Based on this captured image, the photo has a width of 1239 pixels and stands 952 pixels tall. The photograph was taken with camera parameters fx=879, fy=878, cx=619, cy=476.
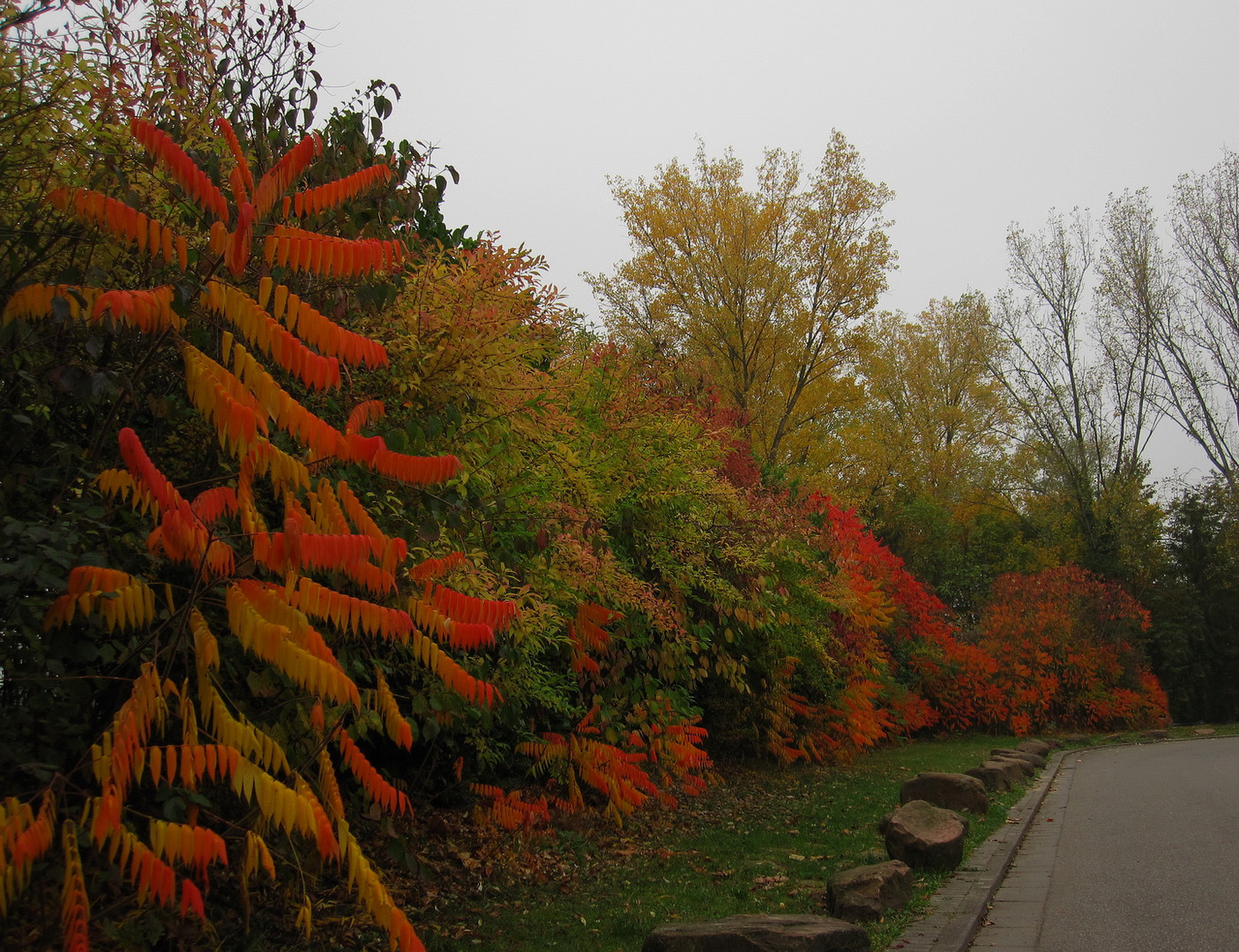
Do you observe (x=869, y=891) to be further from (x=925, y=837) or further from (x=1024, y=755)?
(x=1024, y=755)

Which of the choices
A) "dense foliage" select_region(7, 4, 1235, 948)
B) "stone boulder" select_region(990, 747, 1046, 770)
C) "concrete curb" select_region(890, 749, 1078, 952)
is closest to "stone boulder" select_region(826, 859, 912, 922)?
"concrete curb" select_region(890, 749, 1078, 952)

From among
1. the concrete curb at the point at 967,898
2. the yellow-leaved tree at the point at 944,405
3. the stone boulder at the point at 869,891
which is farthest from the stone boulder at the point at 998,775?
the yellow-leaved tree at the point at 944,405

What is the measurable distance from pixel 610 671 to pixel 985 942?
472 cm

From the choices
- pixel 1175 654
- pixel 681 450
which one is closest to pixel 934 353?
pixel 1175 654

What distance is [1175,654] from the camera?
32.4 meters

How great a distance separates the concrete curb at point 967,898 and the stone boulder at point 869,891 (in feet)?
0.77

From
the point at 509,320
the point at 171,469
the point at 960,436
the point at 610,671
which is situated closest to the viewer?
the point at 171,469

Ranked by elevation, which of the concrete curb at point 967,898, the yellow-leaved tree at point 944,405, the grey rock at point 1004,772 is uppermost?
the yellow-leaved tree at point 944,405

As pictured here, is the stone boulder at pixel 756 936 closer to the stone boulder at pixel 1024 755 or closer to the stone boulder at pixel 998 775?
the stone boulder at pixel 998 775

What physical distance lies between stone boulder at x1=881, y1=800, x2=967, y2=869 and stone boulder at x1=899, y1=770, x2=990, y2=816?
2766 mm

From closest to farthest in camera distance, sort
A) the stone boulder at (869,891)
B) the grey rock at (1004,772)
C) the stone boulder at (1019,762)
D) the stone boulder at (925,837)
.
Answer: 1. the stone boulder at (869,891)
2. the stone boulder at (925,837)
3. the grey rock at (1004,772)
4. the stone boulder at (1019,762)

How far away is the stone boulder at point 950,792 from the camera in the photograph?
1125 cm

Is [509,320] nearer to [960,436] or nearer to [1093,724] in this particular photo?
[1093,724]

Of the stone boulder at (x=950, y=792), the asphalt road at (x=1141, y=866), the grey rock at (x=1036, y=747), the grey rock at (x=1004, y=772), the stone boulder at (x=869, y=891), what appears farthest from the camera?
the grey rock at (x=1036, y=747)
